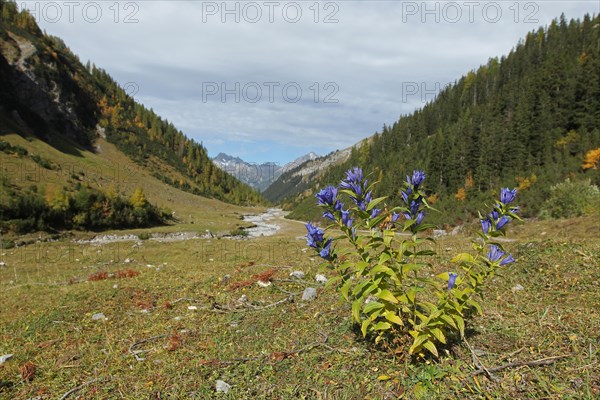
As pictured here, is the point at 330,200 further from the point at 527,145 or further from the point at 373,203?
the point at 527,145

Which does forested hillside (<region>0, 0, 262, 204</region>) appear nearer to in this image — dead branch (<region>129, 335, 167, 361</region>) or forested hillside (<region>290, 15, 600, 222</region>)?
forested hillside (<region>290, 15, 600, 222</region>)

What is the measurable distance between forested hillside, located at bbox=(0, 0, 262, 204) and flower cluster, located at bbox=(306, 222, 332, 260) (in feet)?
356

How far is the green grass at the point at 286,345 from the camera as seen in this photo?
11.9ft

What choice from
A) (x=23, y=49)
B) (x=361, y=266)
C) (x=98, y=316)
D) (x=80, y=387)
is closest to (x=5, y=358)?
(x=98, y=316)

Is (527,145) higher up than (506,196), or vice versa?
(527,145)

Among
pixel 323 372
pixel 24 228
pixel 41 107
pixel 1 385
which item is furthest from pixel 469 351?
pixel 41 107

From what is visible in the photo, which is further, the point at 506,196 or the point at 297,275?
the point at 297,275

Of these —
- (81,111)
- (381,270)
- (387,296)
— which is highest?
(81,111)

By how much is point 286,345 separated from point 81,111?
154m

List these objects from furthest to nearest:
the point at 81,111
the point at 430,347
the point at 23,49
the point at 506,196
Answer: the point at 81,111 → the point at 23,49 → the point at 430,347 → the point at 506,196

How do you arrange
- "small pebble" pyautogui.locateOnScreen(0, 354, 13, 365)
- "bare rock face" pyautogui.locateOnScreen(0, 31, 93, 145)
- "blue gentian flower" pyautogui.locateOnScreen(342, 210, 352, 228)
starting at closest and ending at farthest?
"blue gentian flower" pyautogui.locateOnScreen(342, 210, 352, 228), "small pebble" pyautogui.locateOnScreen(0, 354, 13, 365), "bare rock face" pyautogui.locateOnScreen(0, 31, 93, 145)

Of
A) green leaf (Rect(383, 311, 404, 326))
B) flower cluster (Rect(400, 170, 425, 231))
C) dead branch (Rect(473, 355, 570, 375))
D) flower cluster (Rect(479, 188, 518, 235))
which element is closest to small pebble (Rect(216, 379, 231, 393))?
green leaf (Rect(383, 311, 404, 326))

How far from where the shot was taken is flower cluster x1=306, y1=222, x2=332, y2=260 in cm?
409

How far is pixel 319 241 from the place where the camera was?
4.21m
